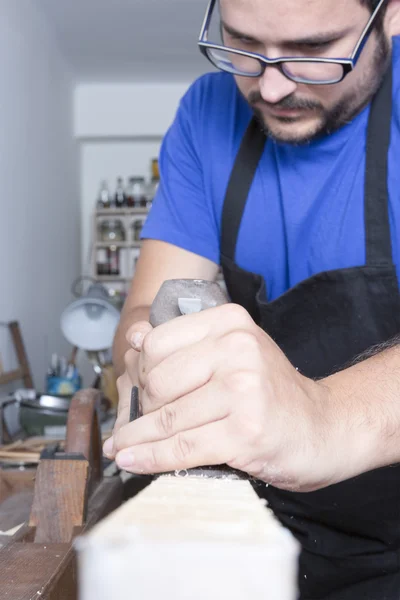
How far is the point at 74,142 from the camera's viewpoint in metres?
7.53

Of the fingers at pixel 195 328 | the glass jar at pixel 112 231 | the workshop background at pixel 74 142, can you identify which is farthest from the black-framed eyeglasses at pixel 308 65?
the glass jar at pixel 112 231

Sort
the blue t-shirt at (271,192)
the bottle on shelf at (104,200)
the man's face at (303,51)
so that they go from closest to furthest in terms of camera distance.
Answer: the man's face at (303,51)
the blue t-shirt at (271,192)
the bottle on shelf at (104,200)

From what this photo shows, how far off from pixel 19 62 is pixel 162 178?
12.6 ft

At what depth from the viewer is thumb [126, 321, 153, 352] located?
3.11ft

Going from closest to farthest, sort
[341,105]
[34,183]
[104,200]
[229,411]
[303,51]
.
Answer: [229,411], [303,51], [341,105], [34,183], [104,200]

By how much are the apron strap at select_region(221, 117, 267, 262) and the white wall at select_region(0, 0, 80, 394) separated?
3.17m

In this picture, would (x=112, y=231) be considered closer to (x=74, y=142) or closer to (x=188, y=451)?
(x=74, y=142)

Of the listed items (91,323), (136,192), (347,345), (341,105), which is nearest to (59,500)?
(347,345)

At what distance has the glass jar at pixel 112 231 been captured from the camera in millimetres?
7367

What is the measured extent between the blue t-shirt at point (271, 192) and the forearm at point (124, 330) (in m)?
0.21

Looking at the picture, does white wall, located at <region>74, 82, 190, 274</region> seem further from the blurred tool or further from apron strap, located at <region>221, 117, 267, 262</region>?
the blurred tool

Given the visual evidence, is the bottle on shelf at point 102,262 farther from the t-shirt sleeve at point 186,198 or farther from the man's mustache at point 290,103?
the man's mustache at point 290,103

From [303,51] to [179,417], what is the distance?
0.78 metres

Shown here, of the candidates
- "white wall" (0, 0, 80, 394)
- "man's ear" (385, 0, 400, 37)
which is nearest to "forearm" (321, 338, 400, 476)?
"man's ear" (385, 0, 400, 37)
